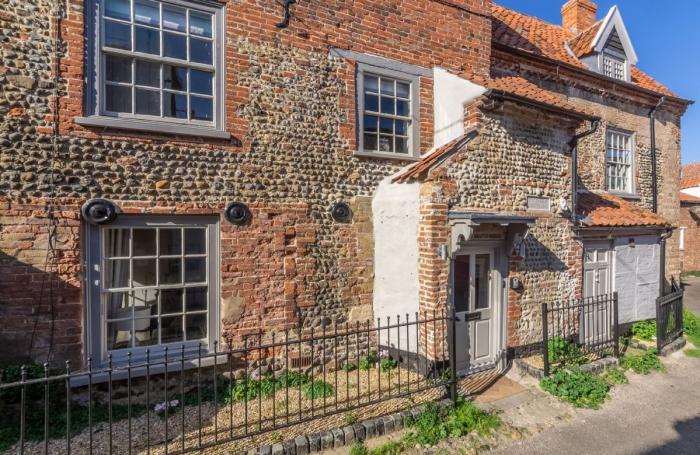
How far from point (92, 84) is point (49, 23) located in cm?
90

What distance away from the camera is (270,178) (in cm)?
621

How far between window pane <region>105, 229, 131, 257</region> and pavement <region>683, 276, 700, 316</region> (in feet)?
52.7

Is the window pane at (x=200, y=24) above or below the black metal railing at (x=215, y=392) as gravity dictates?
above

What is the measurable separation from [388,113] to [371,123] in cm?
44

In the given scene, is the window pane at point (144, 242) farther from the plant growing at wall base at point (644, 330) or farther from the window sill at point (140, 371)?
the plant growing at wall base at point (644, 330)

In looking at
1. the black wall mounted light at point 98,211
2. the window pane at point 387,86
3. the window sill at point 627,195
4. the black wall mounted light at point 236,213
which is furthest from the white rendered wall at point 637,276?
the black wall mounted light at point 98,211

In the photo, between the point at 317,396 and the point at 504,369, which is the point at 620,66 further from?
the point at 317,396

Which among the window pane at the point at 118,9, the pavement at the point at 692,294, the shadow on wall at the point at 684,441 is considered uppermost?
the window pane at the point at 118,9

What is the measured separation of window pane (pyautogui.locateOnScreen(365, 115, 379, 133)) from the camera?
715 centimetres

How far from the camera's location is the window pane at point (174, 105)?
5683mm

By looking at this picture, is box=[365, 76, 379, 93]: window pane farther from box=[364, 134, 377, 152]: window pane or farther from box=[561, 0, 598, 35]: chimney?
box=[561, 0, 598, 35]: chimney

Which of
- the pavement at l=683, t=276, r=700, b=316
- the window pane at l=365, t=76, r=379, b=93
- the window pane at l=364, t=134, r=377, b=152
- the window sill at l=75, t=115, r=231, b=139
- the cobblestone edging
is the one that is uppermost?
the window pane at l=365, t=76, r=379, b=93

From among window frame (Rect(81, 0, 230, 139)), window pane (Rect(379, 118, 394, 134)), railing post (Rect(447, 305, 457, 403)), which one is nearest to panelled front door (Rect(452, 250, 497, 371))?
railing post (Rect(447, 305, 457, 403))

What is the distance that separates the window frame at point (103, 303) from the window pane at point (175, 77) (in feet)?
6.72
